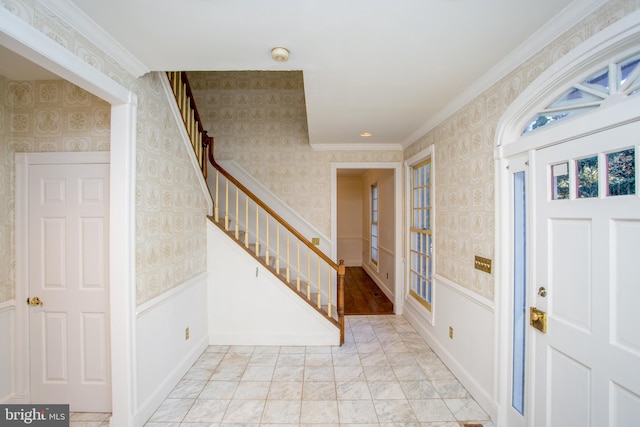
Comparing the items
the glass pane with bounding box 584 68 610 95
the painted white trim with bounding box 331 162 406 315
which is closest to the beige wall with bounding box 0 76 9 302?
the painted white trim with bounding box 331 162 406 315

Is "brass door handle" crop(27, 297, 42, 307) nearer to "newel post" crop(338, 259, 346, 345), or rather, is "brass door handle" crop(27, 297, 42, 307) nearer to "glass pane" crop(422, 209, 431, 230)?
"newel post" crop(338, 259, 346, 345)

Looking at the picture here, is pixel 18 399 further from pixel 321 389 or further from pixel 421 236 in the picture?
pixel 421 236

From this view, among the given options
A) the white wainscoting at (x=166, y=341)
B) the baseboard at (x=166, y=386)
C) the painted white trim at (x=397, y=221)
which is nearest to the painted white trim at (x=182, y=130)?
the white wainscoting at (x=166, y=341)

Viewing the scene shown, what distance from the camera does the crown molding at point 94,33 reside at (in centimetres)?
145

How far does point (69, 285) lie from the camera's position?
7.54ft

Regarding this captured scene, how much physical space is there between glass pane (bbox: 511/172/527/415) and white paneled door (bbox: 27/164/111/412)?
10.2ft

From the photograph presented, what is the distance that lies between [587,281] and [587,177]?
54 cm

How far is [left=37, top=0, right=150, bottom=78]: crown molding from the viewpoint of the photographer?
1453 millimetres

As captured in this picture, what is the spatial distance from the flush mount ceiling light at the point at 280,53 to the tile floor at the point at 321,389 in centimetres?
262

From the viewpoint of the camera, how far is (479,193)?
239cm

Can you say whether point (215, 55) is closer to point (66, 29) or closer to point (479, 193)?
point (66, 29)

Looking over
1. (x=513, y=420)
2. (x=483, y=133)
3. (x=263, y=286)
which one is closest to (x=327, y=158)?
(x=263, y=286)

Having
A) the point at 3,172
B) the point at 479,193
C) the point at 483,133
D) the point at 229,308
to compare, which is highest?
the point at 483,133

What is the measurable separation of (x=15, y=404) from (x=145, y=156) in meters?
2.18
